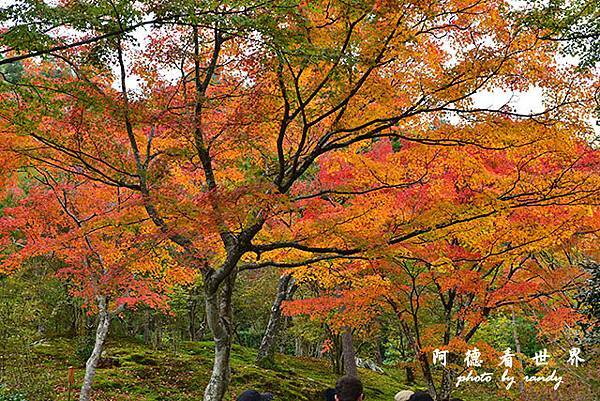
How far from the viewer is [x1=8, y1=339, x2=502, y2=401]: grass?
1089 centimetres

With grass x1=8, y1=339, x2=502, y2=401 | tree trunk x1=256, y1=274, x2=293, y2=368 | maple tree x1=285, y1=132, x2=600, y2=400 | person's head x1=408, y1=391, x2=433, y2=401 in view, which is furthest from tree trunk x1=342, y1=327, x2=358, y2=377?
person's head x1=408, y1=391, x2=433, y2=401

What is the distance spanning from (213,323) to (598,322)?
20.9 feet

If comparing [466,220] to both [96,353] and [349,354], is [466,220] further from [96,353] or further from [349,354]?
[349,354]

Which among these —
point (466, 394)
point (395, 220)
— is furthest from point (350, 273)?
point (466, 394)

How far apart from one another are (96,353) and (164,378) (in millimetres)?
4161

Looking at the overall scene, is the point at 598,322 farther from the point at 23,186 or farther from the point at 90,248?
the point at 23,186

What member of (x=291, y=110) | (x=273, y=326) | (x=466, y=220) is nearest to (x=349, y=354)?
(x=273, y=326)

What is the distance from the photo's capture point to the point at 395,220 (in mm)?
7664

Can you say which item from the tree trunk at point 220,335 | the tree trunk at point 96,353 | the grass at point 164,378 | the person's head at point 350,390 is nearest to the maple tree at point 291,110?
the tree trunk at point 220,335

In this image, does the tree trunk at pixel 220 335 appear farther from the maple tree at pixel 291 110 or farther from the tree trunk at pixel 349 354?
the tree trunk at pixel 349 354

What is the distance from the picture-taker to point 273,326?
14.9 metres

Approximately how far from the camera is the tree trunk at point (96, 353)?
27.6 feet

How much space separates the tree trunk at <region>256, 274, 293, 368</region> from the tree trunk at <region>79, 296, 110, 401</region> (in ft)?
19.7

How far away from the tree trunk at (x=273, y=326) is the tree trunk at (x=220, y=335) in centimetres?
642
